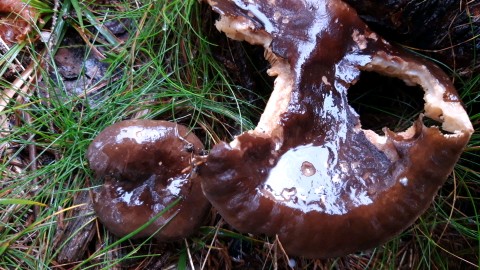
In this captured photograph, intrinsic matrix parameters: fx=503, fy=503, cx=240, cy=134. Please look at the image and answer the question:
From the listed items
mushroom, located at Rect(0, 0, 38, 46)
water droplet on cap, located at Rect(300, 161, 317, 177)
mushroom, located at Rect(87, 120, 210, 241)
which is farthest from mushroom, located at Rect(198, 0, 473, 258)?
mushroom, located at Rect(0, 0, 38, 46)

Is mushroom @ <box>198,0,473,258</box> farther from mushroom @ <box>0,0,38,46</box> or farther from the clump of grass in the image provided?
mushroom @ <box>0,0,38,46</box>

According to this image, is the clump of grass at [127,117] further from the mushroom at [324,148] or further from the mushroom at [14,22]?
the mushroom at [324,148]

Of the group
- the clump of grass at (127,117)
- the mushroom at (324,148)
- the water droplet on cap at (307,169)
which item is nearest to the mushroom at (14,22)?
the clump of grass at (127,117)

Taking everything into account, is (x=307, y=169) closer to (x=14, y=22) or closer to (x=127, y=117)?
(x=127, y=117)

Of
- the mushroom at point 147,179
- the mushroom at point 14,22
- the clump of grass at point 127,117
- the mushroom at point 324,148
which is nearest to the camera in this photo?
the mushroom at point 324,148

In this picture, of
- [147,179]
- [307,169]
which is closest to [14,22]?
[147,179]

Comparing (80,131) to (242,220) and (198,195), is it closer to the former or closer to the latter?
(198,195)
